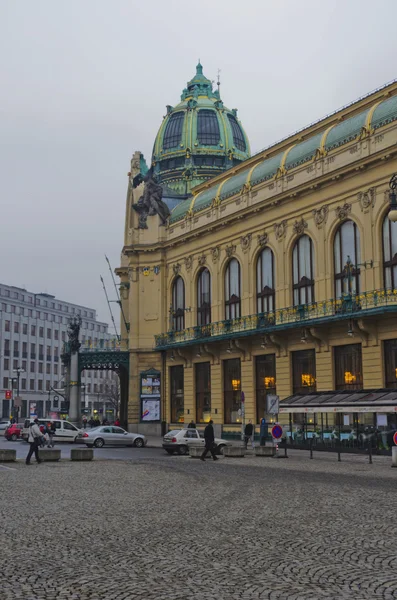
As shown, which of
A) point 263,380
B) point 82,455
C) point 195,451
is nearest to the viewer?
point 82,455

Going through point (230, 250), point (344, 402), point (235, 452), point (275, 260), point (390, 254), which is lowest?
point (235, 452)

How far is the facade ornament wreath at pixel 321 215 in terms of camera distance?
43.5 meters

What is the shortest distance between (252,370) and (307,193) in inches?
465

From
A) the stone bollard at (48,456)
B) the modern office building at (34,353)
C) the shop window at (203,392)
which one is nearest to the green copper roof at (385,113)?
the shop window at (203,392)

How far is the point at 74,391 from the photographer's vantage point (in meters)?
62.1

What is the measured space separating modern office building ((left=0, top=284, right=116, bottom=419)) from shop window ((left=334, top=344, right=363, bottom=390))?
78.1m

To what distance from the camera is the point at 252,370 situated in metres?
48.5

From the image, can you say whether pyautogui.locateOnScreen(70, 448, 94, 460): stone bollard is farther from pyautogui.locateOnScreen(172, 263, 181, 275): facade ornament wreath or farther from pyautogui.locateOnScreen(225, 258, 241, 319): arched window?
pyautogui.locateOnScreen(172, 263, 181, 275): facade ornament wreath

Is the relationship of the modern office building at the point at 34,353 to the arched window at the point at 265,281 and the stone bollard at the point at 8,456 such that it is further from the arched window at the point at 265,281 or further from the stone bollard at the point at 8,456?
the stone bollard at the point at 8,456

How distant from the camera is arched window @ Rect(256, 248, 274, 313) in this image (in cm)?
4806

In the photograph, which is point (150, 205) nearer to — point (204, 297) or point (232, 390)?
point (204, 297)

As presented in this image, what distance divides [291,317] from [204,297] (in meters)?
12.1

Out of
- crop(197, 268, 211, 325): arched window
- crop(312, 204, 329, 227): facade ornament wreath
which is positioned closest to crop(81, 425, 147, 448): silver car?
crop(197, 268, 211, 325): arched window

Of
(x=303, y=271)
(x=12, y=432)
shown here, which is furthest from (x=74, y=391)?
(x=303, y=271)
